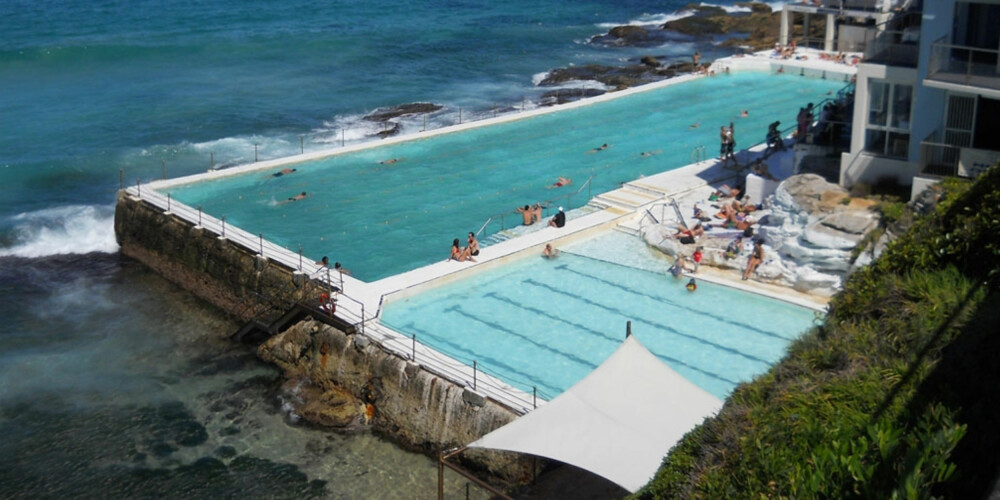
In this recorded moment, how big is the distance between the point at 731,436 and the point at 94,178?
34.3m

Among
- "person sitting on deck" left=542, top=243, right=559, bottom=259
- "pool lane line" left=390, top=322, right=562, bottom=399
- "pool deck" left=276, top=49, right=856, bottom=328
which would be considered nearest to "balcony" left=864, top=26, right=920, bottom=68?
"pool deck" left=276, top=49, right=856, bottom=328

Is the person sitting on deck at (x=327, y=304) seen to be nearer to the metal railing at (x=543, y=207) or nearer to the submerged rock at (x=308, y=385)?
the submerged rock at (x=308, y=385)

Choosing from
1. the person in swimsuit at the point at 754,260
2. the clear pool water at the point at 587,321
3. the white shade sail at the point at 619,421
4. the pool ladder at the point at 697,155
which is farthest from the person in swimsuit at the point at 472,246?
the pool ladder at the point at 697,155

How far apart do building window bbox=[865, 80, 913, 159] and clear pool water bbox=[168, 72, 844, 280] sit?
355 inches

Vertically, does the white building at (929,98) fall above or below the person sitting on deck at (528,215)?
above

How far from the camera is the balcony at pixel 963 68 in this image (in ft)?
68.7

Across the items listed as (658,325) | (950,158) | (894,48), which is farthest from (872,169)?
(658,325)

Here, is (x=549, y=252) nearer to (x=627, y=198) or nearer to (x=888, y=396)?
(x=627, y=198)

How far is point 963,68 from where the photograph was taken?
21.5 meters

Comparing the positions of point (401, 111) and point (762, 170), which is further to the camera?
point (401, 111)

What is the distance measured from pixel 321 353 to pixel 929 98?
46.6 feet

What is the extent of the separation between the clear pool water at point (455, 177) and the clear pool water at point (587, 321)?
311 centimetres

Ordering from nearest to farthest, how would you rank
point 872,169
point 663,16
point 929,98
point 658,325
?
point 658,325
point 929,98
point 872,169
point 663,16

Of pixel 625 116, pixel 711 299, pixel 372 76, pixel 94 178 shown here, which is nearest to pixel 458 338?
pixel 711 299
